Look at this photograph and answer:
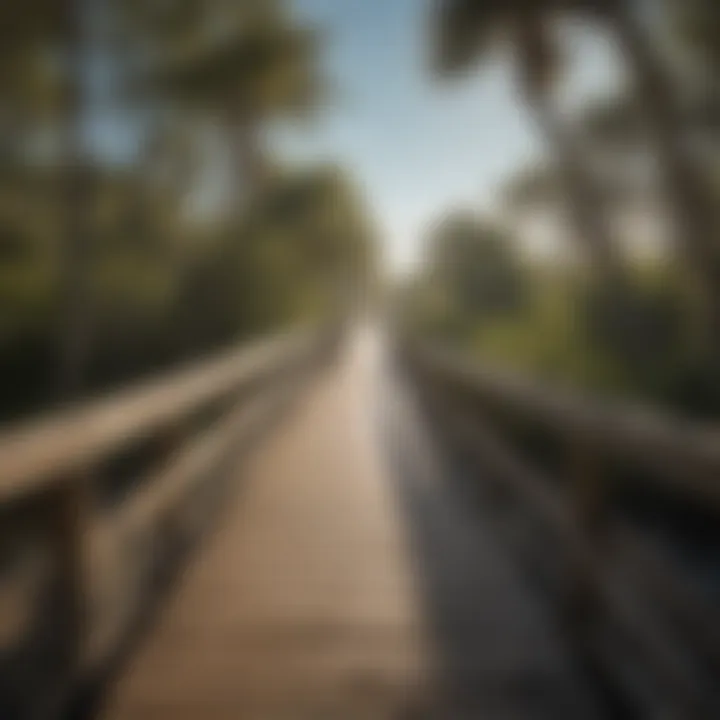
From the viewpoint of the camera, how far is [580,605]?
110 inches

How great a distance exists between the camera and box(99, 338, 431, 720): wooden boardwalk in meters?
2.45

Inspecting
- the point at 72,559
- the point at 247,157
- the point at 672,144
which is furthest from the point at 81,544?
the point at 247,157

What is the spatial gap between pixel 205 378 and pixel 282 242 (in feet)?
43.8

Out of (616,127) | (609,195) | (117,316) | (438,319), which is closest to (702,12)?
(616,127)

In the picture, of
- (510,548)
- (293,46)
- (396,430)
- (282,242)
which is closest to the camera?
(510,548)

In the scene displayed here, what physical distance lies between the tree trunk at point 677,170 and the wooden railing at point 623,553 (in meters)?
5.83

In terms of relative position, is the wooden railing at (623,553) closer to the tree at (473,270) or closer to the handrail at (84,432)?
the handrail at (84,432)

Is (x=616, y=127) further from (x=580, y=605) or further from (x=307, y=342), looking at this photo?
(x=580, y=605)

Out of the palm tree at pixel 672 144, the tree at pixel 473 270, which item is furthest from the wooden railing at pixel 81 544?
the tree at pixel 473 270

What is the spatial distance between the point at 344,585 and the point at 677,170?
7404 mm

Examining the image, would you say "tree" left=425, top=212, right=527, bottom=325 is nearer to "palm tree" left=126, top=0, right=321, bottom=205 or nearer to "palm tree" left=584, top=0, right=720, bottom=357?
"palm tree" left=126, top=0, right=321, bottom=205

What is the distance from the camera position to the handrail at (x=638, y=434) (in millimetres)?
1832

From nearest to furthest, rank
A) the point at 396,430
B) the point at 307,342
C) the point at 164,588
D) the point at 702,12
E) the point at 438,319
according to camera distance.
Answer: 1. the point at 164,588
2. the point at 396,430
3. the point at 702,12
4. the point at 307,342
5. the point at 438,319

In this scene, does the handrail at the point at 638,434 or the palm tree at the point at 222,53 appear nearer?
the handrail at the point at 638,434
